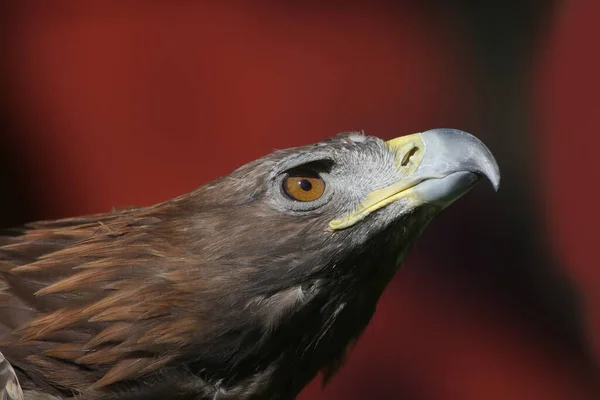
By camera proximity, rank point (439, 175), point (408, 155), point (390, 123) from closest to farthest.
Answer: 1. point (439, 175)
2. point (408, 155)
3. point (390, 123)

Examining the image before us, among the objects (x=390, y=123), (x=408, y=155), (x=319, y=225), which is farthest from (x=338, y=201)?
(x=390, y=123)

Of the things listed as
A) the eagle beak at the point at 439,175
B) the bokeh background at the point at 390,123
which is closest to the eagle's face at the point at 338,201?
the eagle beak at the point at 439,175

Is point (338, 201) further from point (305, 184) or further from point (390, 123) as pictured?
point (390, 123)

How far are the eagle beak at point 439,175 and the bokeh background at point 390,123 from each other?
1.31 meters

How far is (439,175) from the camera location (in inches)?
63.2

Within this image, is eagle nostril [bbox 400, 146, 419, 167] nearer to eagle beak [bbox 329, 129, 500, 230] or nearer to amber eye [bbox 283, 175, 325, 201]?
eagle beak [bbox 329, 129, 500, 230]

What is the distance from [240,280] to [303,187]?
0.83ft

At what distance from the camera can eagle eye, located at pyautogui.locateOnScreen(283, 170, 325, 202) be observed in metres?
1.69

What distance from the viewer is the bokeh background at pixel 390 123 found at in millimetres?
2822

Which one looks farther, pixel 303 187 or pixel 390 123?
pixel 390 123

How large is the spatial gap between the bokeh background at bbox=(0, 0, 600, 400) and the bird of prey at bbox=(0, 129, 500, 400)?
1.18 m

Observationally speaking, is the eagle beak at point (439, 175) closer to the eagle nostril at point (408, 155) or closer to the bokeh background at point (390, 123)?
the eagle nostril at point (408, 155)

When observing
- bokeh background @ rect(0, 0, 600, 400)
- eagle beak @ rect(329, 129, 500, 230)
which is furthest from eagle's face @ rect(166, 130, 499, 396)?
bokeh background @ rect(0, 0, 600, 400)

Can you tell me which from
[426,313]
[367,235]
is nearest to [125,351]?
[367,235]
